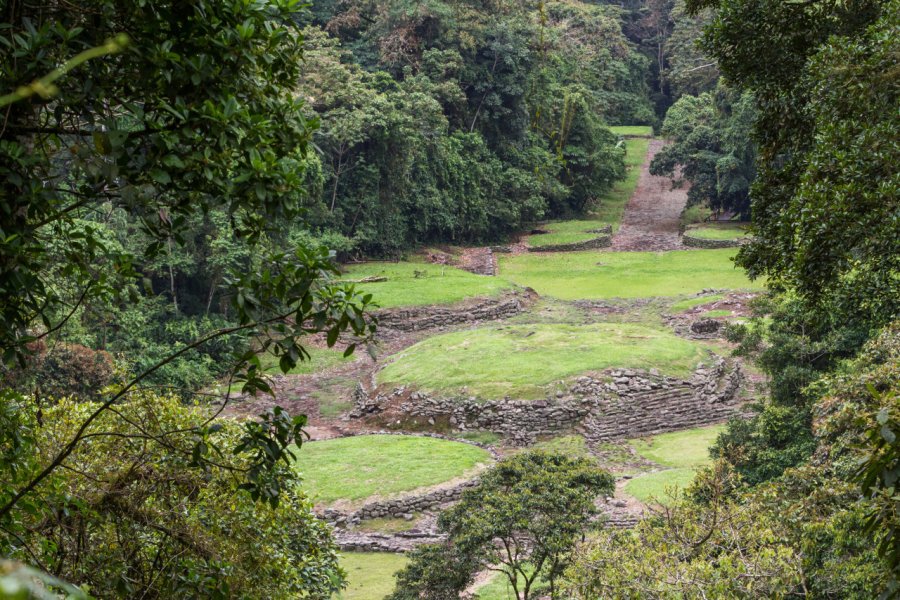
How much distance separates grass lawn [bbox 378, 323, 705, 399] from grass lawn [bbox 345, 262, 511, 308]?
3610 mm

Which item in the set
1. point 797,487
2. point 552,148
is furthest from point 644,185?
point 797,487

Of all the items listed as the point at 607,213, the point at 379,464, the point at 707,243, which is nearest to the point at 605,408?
the point at 379,464

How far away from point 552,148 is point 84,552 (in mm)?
45441

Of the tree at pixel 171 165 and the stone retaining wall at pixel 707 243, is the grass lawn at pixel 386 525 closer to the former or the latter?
the tree at pixel 171 165

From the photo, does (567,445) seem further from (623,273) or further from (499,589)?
(623,273)

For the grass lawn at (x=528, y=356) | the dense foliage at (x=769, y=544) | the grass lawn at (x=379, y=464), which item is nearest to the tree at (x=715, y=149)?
the grass lawn at (x=528, y=356)

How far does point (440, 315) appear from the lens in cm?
2934

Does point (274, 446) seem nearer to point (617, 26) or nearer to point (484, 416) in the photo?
point (484, 416)

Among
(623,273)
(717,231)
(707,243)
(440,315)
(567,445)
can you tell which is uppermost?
(717,231)

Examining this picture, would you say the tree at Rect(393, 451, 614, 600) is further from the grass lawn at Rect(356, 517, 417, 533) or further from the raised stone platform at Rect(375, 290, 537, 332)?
the raised stone platform at Rect(375, 290, 537, 332)

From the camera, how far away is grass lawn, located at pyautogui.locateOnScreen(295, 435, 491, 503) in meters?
17.7

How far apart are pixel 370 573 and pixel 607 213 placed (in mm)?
36940

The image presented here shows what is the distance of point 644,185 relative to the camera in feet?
179

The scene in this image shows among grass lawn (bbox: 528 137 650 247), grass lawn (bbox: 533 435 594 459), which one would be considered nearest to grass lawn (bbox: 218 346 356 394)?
grass lawn (bbox: 533 435 594 459)
